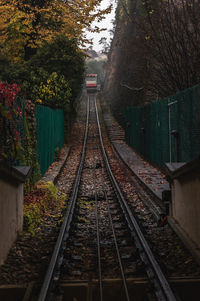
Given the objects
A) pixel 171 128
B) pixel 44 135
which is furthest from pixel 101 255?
pixel 44 135

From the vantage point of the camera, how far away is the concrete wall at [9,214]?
4.97 metres

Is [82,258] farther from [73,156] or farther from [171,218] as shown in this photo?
[73,156]

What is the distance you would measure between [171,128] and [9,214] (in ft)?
26.5

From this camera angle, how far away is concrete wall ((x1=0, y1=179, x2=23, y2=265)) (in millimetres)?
4969

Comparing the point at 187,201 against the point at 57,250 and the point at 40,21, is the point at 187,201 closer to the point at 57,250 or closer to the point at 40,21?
the point at 57,250

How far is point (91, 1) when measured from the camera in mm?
21344

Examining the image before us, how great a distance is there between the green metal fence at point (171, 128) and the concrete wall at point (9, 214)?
15.2 ft

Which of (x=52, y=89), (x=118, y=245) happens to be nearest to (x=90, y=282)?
(x=118, y=245)

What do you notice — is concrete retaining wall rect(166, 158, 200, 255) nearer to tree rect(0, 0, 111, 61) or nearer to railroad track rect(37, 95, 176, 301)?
railroad track rect(37, 95, 176, 301)

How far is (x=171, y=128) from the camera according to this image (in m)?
12.3

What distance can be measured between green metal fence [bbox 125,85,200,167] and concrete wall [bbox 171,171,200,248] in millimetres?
2263

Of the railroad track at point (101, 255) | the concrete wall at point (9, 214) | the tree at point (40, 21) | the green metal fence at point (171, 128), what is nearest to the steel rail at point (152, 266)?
the railroad track at point (101, 255)

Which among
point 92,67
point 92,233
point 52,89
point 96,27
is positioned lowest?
point 92,233

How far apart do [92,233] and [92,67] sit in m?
93.5
